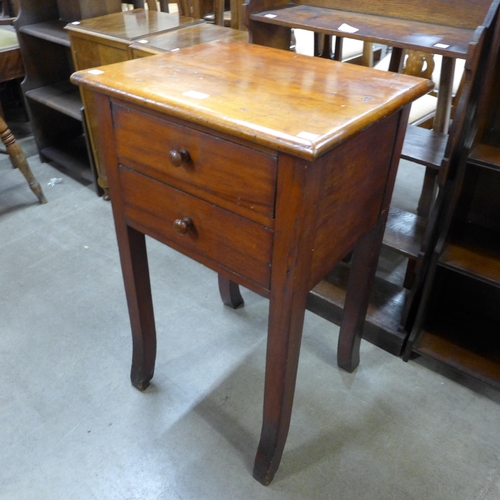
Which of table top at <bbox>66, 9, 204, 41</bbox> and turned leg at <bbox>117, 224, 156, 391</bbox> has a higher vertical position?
table top at <bbox>66, 9, 204, 41</bbox>

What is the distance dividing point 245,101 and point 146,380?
0.87 m

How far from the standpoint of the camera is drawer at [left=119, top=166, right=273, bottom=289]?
0.86m

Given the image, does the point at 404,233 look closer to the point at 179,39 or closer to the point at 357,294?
the point at 357,294

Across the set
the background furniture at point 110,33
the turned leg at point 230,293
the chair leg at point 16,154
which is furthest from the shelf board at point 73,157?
the turned leg at point 230,293

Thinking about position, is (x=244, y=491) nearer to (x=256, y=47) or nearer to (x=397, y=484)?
(x=397, y=484)

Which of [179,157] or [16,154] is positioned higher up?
[179,157]

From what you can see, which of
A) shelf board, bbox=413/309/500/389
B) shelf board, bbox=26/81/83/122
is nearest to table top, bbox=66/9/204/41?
shelf board, bbox=26/81/83/122

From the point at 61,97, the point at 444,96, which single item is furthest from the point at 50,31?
the point at 444,96

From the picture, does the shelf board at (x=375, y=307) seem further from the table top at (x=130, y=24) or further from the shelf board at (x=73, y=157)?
the shelf board at (x=73, y=157)

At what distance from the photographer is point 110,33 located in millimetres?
1774

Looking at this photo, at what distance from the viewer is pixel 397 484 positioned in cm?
117

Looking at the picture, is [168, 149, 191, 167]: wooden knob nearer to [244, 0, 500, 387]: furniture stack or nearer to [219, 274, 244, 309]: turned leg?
[244, 0, 500, 387]: furniture stack

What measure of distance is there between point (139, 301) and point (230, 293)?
1.54ft

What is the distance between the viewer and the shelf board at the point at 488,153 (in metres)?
1.12
